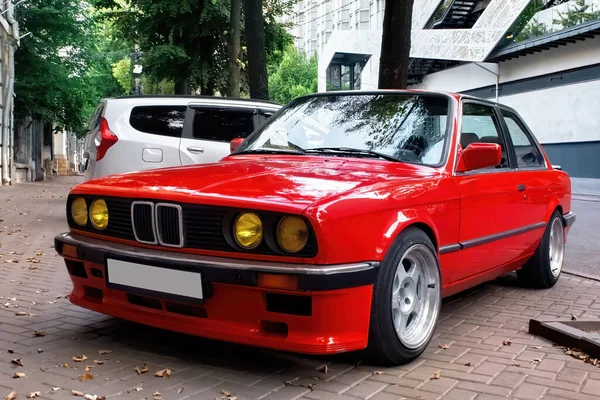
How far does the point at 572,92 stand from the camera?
27.0 meters

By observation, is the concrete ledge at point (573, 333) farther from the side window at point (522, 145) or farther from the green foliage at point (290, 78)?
the green foliage at point (290, 78)

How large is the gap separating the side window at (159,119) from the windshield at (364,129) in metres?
3.82

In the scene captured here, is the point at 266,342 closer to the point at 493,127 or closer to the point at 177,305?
the point at 177,305

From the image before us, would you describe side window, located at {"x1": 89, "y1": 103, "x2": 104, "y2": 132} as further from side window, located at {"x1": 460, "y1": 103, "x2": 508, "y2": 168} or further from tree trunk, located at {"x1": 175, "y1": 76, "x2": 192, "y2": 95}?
tree trunk, located at {"x1": 175, "y1": 76, "x2": 192, "y2": 95}

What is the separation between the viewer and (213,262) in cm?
331

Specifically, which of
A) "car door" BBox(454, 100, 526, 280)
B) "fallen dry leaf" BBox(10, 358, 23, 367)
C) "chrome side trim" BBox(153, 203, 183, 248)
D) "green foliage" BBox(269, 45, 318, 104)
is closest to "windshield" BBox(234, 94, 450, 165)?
"car door" BBox(454, 100, 526, 280)

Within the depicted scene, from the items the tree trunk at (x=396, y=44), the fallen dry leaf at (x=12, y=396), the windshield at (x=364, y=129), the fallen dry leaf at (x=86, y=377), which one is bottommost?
the fallen dry leaf at (x=86, y=377)

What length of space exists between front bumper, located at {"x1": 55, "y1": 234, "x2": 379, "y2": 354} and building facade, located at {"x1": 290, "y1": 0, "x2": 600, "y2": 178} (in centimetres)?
2393

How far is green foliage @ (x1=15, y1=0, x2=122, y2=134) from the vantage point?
83.0 feet

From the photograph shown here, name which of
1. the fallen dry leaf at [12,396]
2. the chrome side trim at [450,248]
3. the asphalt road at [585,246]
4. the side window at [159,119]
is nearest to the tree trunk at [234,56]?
the side window at [159,119]

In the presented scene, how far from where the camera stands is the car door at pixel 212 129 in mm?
8617

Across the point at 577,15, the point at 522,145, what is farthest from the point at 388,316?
the point at 577,15

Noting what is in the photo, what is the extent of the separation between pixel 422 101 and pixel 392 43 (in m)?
5.03

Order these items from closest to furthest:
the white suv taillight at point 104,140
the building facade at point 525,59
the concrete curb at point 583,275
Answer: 1. the concrete curb at point 583,275
2. the white suv taillight at point 104,140
3. the building facade at point 525,59
